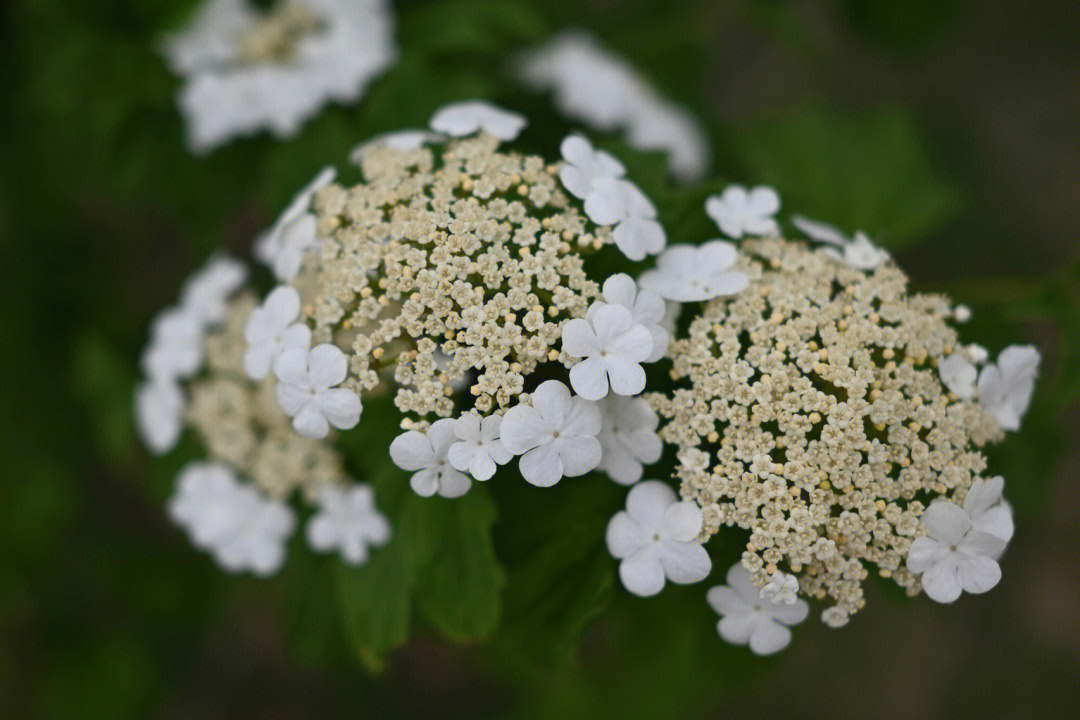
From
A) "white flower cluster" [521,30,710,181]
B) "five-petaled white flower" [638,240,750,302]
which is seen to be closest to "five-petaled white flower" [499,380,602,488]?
"five-petaled white flower" [638,240,750,302]

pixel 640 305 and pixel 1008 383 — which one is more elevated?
pixel 1008 383

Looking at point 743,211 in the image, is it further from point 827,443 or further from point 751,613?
point 751,613

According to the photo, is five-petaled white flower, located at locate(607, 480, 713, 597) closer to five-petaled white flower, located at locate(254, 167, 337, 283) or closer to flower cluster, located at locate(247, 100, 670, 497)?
A: flower cluster, located at locate(247, 100, 670, 497)

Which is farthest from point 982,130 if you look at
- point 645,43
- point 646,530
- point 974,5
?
point 646,530

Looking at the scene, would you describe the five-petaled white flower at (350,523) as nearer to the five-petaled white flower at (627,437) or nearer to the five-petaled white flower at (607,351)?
the five-petaled white flower at (627,437)

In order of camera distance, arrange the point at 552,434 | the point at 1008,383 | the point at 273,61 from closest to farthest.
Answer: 1. the point at 552,434
2. the point at 1008,383
3. the point at 273,61

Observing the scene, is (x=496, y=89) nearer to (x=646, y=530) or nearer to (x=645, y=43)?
(x=645, y=43)

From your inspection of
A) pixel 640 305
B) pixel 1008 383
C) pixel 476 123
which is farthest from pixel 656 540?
pixel 476 123
